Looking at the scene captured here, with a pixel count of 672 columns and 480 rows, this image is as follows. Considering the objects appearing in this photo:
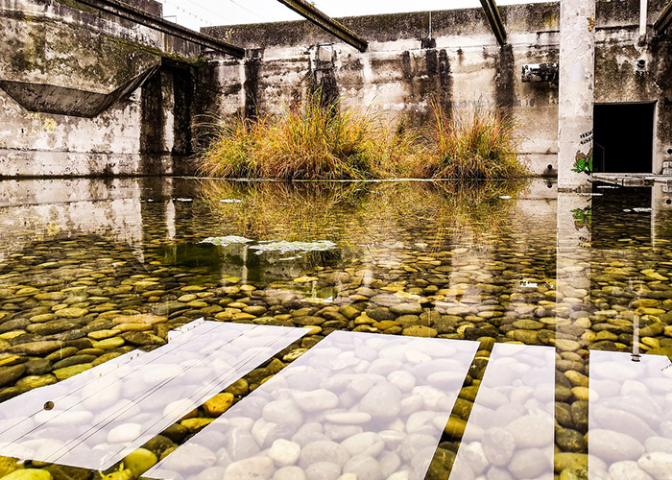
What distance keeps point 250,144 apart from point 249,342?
5.18 metres

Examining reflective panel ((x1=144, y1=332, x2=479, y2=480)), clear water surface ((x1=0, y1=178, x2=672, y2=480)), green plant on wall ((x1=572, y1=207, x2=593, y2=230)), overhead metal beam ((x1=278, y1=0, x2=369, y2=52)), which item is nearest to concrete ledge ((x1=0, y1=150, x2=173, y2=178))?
overhead metal beam ((x1=278, y1=0, x2=369, y2=52))

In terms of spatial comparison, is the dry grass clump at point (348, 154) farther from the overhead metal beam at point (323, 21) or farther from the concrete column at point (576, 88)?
the concrete column at point (576, 88)

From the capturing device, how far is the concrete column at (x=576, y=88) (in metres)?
3.90

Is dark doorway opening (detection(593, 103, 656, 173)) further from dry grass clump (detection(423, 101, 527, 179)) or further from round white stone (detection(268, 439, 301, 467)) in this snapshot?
round white stone (detection(268, 439, 301, 467))

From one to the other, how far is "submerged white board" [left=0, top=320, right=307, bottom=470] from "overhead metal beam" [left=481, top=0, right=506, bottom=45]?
5077 mm

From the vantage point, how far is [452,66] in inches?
283

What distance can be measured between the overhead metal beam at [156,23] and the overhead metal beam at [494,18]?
3.55 meters

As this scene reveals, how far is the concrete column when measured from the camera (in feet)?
12.8

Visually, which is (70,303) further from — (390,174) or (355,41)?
(355,41)

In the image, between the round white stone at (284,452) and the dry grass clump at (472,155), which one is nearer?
the round white stone at (284,452)

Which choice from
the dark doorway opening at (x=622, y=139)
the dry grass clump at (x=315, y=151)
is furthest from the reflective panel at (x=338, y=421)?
the dark doorway opening at (x=622, y=139)

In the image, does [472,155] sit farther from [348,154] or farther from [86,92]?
[86,92]

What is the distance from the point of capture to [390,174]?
17.8ft

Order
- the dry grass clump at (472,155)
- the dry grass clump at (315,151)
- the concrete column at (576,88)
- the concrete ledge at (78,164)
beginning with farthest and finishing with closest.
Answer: the concrete ledge at (78,164) → the dry grass clump at (472,155) → the dry grass clump at (315,151) → the concrete column at (576,88)
